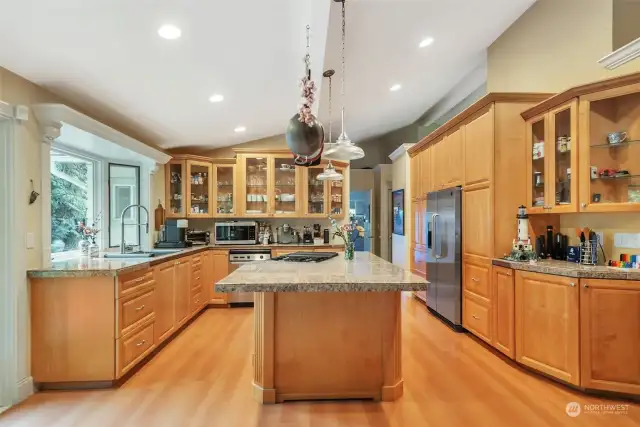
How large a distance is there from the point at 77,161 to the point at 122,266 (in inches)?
70.1

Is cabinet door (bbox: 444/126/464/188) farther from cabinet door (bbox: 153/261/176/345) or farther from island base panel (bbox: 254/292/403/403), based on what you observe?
cabinet door (bbox: 153/261/176/345)

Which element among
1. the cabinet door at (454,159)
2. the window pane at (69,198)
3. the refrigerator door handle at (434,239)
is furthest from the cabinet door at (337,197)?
the window pane at (69,198)

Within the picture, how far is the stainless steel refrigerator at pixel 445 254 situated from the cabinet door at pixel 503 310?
66 centimetres

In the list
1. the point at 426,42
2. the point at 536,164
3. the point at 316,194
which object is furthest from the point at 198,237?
the point at 536,164

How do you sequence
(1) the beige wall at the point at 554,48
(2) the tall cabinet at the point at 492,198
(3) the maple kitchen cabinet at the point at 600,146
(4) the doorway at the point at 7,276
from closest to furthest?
(4) the doorway at the point at 7,276
(3) the maple kitchen cabinet at the point at 600,146
(1) the beige wall at the point at 554,48
(2) the tall cabinet at the point at 492,198

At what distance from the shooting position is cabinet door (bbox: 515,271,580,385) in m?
2.73

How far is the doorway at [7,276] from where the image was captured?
2.54 m

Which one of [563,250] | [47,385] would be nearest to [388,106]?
[563,250]

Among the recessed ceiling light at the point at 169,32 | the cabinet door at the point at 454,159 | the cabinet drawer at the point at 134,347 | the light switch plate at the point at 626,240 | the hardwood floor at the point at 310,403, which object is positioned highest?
the recessed ceiling light at the point at 169,32

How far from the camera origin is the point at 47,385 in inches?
109

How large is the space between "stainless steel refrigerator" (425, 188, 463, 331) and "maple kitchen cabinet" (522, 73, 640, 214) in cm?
117

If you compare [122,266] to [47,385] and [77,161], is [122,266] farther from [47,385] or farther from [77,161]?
[77,161]

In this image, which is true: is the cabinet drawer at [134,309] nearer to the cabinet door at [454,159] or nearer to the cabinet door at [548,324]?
the cabinet door at [548,324]

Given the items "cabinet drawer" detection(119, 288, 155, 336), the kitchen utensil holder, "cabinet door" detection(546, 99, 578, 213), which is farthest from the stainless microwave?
the kitchen utensil holder
